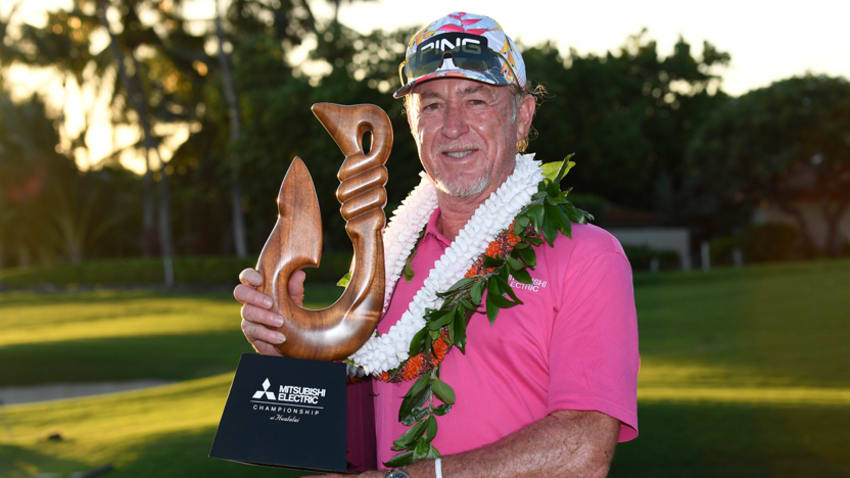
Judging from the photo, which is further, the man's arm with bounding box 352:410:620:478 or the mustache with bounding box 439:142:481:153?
the mustache with bounding box 439:142:481:153

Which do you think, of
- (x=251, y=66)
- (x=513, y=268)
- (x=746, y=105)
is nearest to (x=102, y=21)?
(x=251, y=66)

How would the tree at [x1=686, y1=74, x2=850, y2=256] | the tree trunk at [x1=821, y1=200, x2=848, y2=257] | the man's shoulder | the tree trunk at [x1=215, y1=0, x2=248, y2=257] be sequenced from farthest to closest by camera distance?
the tree trunk at [x1=821, y1=200, x2=848, y2=257] < the tree at [x1=686, y1=74, x2=850, y2=256] < the tree trunk at [x1=215, y1=0, x2=248, y2=257] < the man's shoulder

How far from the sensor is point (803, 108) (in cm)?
3597

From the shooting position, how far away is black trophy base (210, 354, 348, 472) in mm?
1964

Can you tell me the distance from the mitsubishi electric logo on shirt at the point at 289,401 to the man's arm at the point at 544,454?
0.20 metres

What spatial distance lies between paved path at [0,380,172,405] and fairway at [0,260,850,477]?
1.00 ft

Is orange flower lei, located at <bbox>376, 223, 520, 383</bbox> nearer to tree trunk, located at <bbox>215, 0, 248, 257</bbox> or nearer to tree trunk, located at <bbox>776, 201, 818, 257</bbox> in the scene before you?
tree trunk, located at <bbox>215, 0, 248, 257</bbox>

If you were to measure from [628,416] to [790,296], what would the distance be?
15124mm

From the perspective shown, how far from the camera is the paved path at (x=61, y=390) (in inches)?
438

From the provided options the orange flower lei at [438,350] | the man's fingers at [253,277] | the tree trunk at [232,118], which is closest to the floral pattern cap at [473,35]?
the orange flower lei at [438,350]

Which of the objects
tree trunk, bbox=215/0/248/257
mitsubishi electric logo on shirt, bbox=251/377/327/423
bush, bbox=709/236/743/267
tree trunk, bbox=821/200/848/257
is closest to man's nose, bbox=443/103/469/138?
mitsubishi electric logo on shirt, bbox=251/377/327/423

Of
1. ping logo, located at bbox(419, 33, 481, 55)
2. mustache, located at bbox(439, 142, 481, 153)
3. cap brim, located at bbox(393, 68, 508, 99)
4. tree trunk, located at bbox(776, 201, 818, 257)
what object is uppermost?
ping logo, located at bbox(419, 33, 481, 55)

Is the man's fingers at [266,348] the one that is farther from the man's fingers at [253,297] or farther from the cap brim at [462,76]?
the cap brim at [462,76]

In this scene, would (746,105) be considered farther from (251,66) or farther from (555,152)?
(251,66)
